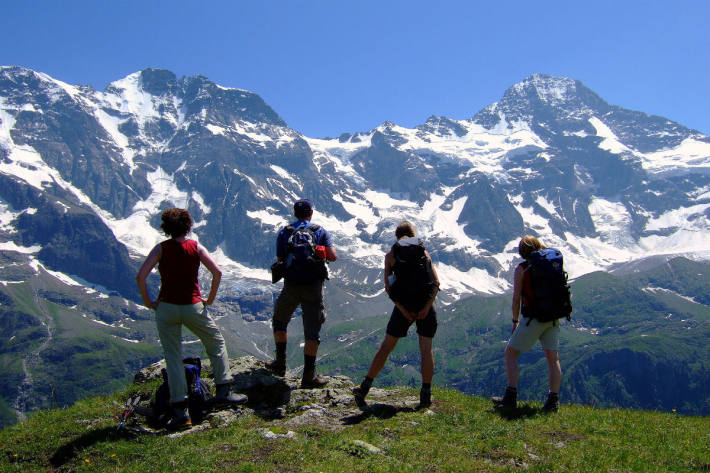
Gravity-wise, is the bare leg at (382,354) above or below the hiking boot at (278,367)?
above

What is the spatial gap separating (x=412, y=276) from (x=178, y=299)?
17.6 feet

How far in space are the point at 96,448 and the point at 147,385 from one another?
5067mm

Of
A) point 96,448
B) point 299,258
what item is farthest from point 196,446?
point 299,258

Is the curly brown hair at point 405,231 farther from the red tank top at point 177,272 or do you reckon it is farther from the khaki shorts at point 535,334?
the red tank top at point 177,272

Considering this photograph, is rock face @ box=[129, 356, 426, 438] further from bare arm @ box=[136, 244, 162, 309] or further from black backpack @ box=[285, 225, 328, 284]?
black backpack @ box=[285, 225, 328, 284]

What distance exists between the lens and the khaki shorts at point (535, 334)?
509 inches

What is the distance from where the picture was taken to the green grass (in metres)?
9.32

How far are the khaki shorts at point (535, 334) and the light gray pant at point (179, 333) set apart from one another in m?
7.10

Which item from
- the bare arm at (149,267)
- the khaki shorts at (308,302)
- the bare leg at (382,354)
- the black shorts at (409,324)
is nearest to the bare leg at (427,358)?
the black shorts at (409,324)

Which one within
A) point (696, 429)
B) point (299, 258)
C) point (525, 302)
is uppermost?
point (299, 258)

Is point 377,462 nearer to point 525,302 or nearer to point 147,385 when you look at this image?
point 525,302

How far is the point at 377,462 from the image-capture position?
9.36m

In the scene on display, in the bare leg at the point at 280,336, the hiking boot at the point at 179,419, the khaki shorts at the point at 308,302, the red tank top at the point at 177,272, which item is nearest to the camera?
the red tank top at the point at 177,272

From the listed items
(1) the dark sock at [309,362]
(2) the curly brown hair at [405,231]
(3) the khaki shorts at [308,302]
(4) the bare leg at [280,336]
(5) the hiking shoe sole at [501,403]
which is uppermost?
(2) the curly brown hair at [405,231]
